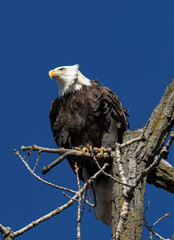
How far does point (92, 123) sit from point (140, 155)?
2022 millimetres

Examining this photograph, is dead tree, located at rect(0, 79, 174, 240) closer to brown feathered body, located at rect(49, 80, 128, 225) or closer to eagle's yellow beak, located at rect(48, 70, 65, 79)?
brown feathered body, located at rect(49, 80, 128, 225)

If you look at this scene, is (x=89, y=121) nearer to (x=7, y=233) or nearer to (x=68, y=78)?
(x=68, y=78)

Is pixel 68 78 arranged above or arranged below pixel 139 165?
above

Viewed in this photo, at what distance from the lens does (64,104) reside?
239 inches

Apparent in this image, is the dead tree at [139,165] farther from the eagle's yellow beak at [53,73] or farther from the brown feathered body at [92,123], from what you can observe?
the eagle's yellow beak at [53,73]

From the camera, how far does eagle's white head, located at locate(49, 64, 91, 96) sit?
6.24 metres

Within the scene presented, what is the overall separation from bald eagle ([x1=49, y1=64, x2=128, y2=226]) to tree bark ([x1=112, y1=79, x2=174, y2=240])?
128 cm

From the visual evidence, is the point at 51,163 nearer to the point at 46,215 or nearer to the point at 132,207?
the point at 132,207

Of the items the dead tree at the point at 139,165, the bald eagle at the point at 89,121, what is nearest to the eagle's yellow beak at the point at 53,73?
the bald eagle at the point at 89,121

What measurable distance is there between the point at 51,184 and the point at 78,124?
2713 millimetres

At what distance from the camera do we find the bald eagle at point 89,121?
5.73 m

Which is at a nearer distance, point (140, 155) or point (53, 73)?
point (140, 155)

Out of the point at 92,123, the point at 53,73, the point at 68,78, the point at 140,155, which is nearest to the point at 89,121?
the point at 92,123

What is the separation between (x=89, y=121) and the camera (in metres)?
5.82
